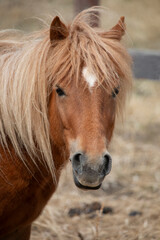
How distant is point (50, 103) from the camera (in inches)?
99.6

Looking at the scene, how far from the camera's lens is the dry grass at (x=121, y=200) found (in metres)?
3.75

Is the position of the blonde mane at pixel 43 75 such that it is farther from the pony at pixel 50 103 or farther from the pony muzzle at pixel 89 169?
the pony muzzle at pixel 89 169

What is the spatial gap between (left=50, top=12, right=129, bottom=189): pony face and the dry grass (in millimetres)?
548

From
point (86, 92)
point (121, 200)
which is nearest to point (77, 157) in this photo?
point (86, 92)

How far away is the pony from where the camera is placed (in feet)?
7.70

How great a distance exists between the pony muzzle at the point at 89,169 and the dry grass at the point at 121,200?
490 millimetres

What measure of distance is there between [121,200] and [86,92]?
8.18 ft

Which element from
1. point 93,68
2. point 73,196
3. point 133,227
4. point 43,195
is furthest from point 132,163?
point 93,68

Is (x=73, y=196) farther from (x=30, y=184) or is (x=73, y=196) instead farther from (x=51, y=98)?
(x=51, y=98)

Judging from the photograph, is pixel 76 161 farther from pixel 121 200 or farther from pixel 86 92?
pixel 121 200

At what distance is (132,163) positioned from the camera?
5.45m

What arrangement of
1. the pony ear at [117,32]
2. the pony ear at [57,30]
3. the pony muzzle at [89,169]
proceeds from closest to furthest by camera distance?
the pony muzzle at [89,169] < the pony ear at [57,30] < the pony ear at [117,32]

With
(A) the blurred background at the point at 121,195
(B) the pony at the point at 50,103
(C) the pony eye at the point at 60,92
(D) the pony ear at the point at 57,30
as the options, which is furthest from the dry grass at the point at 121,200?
(D) the pony ear at the point at 57,30

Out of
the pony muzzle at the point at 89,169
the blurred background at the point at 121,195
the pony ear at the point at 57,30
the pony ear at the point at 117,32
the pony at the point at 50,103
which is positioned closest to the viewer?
the pony muzzle at the point at 89,169
